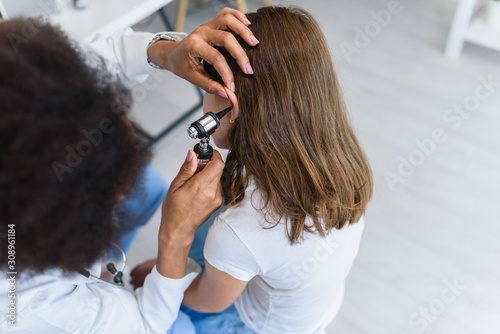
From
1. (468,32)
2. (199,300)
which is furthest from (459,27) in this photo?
(199,300)

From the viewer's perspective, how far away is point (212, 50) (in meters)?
0.80

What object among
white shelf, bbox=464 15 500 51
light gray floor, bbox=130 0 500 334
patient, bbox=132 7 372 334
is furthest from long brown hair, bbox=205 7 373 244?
white shelf, bbox=464 15 500 51

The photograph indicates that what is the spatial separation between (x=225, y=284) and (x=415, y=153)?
1.27 m

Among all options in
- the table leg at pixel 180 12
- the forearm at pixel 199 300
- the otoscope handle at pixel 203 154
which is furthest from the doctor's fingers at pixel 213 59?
the table leg at pixel 180 12

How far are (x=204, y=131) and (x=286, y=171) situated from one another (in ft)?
0.58

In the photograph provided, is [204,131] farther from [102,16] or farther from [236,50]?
[102,16]

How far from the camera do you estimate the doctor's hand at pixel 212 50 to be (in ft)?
2.43

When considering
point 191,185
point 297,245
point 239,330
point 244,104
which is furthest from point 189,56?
point 239,330

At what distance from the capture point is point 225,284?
0.83 metres

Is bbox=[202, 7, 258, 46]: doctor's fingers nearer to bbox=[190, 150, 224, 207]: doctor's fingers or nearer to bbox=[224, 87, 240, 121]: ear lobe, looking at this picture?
bbox=[224, 87, 240, 121]: ear lobe

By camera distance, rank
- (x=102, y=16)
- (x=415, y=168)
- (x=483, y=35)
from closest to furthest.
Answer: (x=102, y=16) → (x=415, y=168) → (x=483, y=35)

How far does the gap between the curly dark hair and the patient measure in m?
0.21

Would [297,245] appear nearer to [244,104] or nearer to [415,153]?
[244,104]

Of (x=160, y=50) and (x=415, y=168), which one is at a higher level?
(x=160, y=50)
